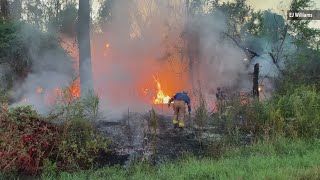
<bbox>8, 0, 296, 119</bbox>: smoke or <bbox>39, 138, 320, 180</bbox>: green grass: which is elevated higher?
<bbox>8, 0, 296, 119</bbox>: smoke

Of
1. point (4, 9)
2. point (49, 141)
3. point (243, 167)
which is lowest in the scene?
point (243, 167)

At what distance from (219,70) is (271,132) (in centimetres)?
1095

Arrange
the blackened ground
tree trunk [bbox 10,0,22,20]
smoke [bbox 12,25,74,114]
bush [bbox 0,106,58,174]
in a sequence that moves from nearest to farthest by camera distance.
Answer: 1. bush [bbox 0,106,58,174]
2. the blackened ground
3. smoke [bbox 12,25,74,114]
4. tree trunk [bbox 10,0,22,20]

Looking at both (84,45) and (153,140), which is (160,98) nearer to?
(84,45)

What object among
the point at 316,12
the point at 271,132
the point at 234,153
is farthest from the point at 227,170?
the point at 316,12

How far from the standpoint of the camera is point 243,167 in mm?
7176

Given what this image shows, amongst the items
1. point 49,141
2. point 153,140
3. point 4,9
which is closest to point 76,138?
point 49,141

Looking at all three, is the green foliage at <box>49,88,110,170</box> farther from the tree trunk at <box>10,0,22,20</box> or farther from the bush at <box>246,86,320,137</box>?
the tree trunk at <box>10,0,22,20</box>

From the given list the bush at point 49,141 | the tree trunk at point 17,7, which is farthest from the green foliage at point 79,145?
the tree trunk at point 17,7

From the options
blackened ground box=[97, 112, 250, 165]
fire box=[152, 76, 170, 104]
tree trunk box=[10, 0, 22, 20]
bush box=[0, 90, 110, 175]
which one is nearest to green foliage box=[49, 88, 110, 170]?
bush box=[0, 90, 110, 175]

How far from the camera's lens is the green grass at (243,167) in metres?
6.46

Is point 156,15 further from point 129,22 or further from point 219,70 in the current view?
point 219,70

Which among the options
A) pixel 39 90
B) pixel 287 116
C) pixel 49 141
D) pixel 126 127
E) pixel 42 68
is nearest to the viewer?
pixel 49 141

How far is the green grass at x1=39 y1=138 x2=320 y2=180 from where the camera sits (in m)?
6.46
